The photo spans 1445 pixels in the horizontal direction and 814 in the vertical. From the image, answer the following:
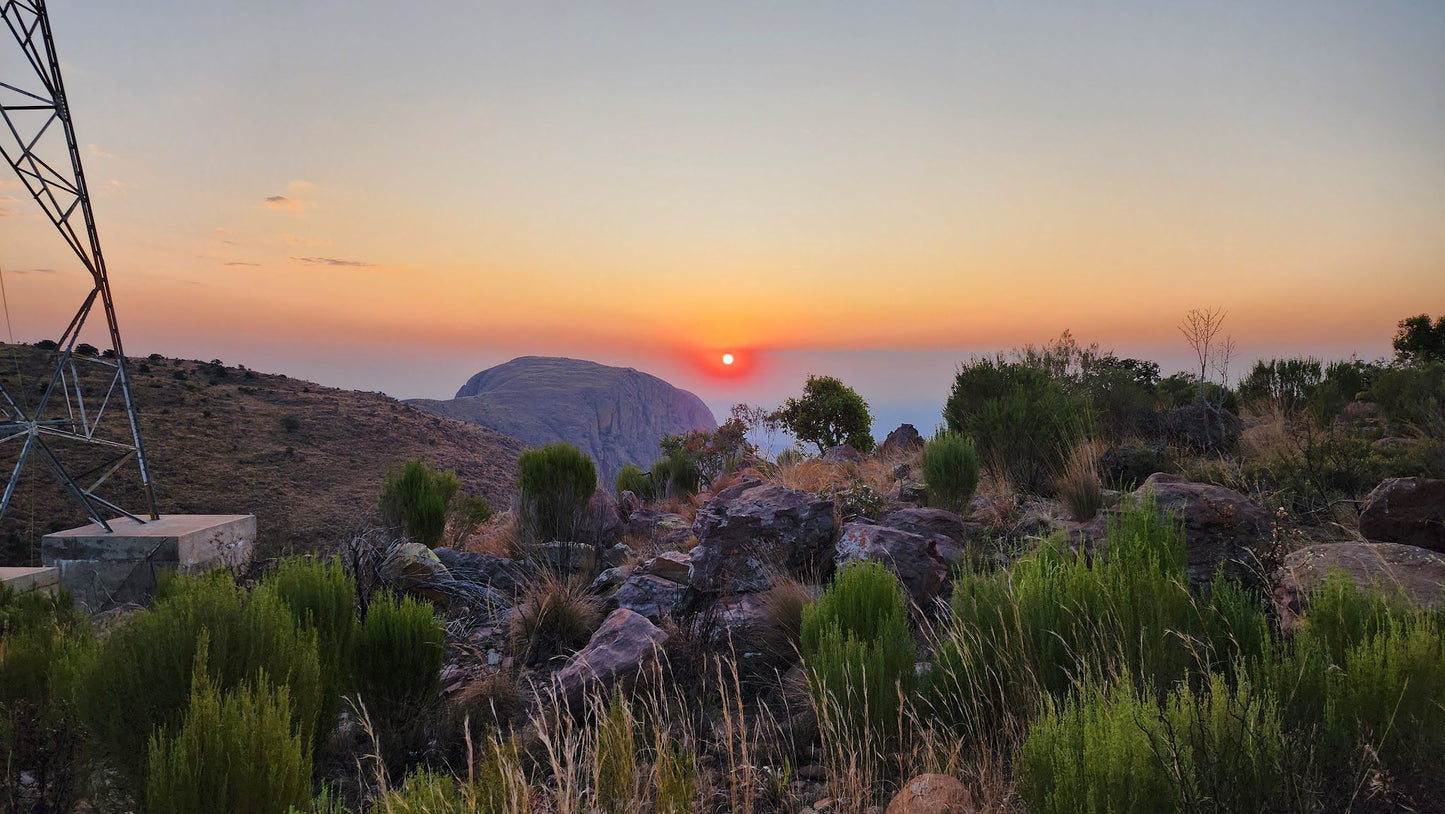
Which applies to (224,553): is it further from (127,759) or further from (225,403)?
(225,403)

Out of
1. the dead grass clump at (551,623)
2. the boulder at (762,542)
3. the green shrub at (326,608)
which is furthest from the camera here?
the boulder at (762,542)

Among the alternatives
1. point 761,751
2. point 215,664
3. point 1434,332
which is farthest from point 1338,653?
point 1434,332

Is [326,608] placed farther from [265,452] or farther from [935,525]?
[265,452]

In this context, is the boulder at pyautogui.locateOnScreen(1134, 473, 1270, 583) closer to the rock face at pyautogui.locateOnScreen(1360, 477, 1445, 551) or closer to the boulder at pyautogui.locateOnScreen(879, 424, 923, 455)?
the rock face at pyautogui.locateOnScreen(1360, 477, 1445, 551)

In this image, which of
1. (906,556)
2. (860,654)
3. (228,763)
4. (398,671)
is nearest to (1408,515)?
(906,556)

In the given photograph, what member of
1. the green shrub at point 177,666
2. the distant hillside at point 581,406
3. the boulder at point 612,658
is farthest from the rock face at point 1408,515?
the distant hillside at point 581,406

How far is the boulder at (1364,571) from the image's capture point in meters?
3.76

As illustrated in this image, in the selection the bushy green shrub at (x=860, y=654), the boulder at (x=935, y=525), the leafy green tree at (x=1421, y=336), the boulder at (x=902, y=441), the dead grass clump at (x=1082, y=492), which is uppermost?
the leafy green tree at (x=1421, y=336)

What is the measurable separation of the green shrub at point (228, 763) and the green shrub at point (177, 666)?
331mm

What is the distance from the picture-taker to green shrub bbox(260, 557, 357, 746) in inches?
169

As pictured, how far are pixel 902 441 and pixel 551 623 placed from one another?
10.8 meters

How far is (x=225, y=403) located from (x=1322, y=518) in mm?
34072

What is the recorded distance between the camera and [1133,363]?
71.3 feet

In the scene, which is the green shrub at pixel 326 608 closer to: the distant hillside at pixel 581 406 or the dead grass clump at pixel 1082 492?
the dead grass clump at pixel 1082 492
